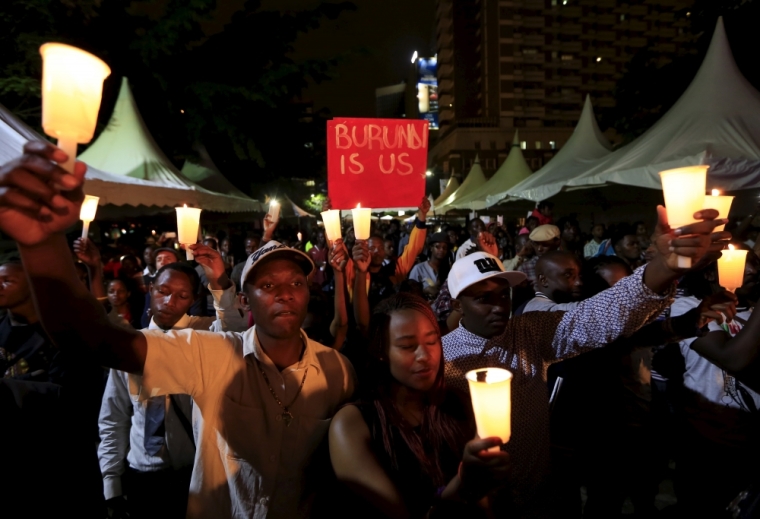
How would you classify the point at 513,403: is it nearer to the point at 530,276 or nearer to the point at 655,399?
the point at 655,399

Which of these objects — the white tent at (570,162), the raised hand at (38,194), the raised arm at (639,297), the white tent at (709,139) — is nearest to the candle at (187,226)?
the raised hand at (38,194)

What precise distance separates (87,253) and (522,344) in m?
3.04

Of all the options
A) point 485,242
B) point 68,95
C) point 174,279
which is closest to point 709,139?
point 485,242

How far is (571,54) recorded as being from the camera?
8300cm

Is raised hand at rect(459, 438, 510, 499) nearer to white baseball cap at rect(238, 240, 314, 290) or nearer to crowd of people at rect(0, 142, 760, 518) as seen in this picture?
crowd of people at rect(0, 142, 760, 518)

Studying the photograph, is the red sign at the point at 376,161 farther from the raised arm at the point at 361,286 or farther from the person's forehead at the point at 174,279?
the person's forehead at the point at 174,279

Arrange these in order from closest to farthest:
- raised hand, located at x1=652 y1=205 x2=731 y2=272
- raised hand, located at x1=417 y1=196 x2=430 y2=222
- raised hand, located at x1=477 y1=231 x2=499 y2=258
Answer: raised hand, located at x1=652 y1=205 x2=731 y2=272, raised hand, located at x1=477 y1=231 x2=499 y2=258, raised hand, located at x1=417 y1=196 x2=430 y2=222

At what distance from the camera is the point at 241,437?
A: 1.96 metres

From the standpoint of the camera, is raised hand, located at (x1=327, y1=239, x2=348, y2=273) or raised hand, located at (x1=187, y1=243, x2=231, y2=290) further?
raised hand, located at (x1=327, y1=239, x2=348, y2=273)

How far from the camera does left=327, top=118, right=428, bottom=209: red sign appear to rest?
519 cm

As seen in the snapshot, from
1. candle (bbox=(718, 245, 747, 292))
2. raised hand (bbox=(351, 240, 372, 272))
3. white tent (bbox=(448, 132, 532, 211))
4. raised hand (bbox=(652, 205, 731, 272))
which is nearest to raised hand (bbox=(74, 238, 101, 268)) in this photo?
raised hand (bbox=(351, 240, 372, 272))

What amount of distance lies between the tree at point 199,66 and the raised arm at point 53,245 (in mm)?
12257

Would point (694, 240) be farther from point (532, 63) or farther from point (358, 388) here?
point (532, 63)

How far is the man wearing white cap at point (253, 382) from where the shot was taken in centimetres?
177
